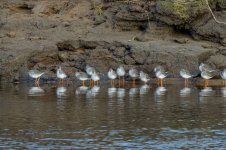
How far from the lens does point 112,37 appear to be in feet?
134

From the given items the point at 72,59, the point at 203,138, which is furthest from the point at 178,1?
the point at 203,138

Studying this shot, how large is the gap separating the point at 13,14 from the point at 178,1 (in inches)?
479

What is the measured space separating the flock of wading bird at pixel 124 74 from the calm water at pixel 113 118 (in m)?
1.73

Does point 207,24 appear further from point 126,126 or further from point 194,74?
point 126,126

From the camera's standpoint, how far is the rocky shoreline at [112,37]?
38406 mm

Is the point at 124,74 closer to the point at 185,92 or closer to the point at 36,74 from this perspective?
the point at 36,74

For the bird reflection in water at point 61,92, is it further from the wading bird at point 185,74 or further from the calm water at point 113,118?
the wading bird at point 185,74

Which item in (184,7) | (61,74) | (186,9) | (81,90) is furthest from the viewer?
(186,9)

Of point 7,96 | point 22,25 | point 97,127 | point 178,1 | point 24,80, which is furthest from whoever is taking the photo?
point 22,25

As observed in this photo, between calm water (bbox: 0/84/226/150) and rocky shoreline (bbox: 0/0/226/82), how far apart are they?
439cm

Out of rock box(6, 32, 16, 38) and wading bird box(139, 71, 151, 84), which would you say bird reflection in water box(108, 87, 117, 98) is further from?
rock box(6, 32, 16, 38)

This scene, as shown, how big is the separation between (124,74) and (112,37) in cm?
387

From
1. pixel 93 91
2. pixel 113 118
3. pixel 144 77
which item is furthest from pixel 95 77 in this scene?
pixel 113 118

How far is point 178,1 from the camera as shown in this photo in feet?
118
